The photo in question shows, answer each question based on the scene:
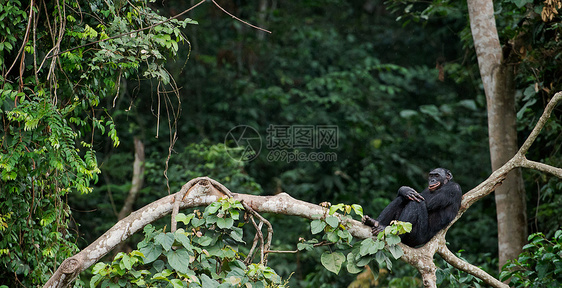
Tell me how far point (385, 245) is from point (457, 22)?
8.56m

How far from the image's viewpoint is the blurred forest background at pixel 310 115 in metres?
9.42

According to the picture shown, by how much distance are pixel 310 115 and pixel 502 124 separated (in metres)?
4.95

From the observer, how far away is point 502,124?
6.77m

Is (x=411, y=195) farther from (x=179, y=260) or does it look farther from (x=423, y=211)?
(x=179, y=260)

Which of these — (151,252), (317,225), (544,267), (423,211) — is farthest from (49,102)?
(544,267)

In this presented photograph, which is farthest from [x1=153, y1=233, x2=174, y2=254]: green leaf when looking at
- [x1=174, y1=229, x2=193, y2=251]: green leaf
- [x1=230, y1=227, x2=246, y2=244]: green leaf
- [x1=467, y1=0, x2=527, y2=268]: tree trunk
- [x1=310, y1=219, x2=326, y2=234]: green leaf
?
[x1=467, y1=0, x2=527, y2=268]: tree trunk

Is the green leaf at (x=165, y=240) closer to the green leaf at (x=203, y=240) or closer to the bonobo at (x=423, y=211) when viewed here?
the green leaf at (x=203, y=240)

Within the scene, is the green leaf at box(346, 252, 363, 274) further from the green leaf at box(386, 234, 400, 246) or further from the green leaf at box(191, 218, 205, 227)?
the green leaf at box(191, 218, 205, 227)

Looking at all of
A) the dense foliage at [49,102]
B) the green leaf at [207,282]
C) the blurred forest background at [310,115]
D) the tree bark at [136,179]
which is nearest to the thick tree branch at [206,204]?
the green leaf at [207,282]

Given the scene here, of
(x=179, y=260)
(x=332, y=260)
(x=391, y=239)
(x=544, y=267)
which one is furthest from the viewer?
(x=544, y=267)

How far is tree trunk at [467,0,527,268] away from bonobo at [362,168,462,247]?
75.8 inches

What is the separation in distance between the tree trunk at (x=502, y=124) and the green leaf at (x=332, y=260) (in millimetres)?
3458

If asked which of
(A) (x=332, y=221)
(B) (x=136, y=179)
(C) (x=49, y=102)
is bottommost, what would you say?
(B) (x=136, y=179)

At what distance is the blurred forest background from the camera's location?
9422 mm
